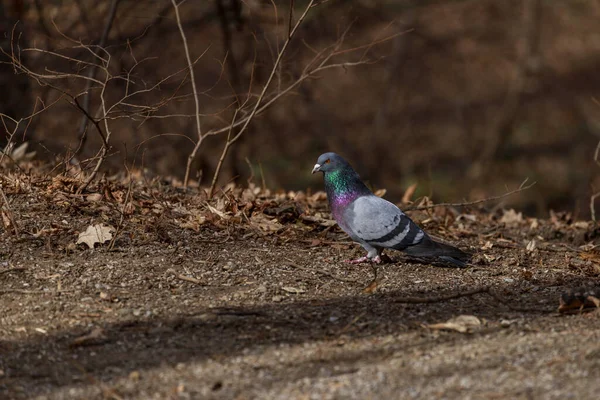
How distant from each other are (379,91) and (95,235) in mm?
10437

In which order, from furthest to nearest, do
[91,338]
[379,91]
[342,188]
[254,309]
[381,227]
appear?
[379,91] → [342,188] → [381,227] → [254,309] → [91,338]

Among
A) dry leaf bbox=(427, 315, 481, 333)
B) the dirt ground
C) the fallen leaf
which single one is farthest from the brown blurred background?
dry leaf bbox=(427, 315, 481, 333)

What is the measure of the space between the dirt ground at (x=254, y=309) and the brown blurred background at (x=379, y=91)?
114 inches

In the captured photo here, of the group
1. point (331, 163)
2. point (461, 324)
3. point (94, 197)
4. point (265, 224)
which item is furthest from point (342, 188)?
point (94, 197)

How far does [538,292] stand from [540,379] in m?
1.35

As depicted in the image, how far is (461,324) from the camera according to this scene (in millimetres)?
3902

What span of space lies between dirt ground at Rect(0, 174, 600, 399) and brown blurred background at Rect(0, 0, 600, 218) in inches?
114

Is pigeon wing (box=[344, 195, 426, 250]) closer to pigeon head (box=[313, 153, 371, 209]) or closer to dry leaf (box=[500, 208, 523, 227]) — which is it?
pigeon head (box=[313, 153, 371, 209])

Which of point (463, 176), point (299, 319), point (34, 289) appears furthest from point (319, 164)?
point (463, 176)

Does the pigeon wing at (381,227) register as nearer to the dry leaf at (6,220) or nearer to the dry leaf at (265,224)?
the dry leaf at (265,224)

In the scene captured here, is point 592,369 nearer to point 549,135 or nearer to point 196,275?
point 196,275

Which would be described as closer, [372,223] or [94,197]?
[372,223]

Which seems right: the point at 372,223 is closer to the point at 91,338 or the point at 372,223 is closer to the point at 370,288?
the point at 370,288

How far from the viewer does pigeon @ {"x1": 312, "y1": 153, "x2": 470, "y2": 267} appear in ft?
15.8
